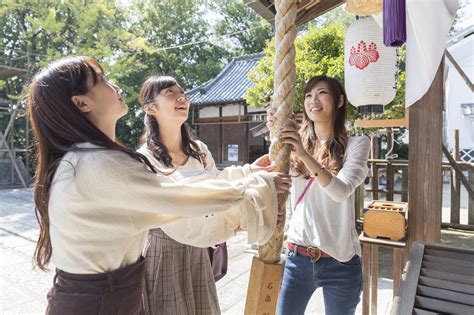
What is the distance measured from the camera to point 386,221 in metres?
2.32

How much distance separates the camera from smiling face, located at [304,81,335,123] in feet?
5.84

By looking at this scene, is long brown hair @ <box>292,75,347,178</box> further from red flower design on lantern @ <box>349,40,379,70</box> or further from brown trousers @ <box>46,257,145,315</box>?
brown trousers @ <box>46,257,145,315</box>

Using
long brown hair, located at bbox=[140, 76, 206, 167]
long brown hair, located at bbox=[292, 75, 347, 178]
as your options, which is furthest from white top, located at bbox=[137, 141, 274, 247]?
long brown hair, located at bbox=[292, 75, 347, 178]

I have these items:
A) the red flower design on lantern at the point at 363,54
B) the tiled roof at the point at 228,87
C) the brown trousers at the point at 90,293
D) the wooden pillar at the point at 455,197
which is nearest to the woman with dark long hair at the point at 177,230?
the brown trousers at the point at 90,293

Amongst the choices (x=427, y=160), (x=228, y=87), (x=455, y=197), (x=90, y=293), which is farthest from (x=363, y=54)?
(x=228, y=87)

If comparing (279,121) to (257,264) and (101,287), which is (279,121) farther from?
(101,287)

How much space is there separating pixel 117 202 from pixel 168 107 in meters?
0.92

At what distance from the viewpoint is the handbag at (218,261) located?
196 cm

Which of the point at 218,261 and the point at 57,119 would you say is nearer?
the point at 57,119

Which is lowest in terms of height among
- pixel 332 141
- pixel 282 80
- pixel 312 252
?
pixel 312 252

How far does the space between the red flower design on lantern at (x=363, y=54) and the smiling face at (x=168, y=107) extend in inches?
57.9

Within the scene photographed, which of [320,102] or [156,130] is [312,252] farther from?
[156,130]

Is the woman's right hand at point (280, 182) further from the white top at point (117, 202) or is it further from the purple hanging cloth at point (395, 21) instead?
the purple hanging cloth at point (395, 21)

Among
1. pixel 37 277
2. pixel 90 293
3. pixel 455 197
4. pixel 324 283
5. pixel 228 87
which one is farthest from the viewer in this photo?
pixel 228 87
